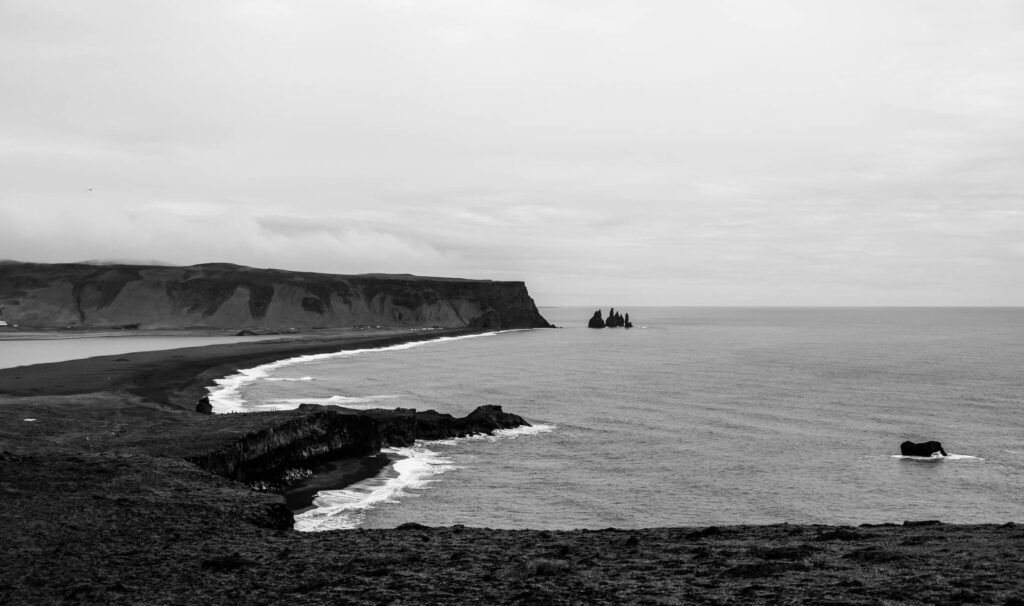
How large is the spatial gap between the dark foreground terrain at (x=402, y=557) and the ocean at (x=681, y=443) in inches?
309

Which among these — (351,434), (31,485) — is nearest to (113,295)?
(351,434)

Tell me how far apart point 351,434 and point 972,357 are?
356ft

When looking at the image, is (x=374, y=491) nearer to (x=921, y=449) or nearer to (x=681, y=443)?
(x=681, y=443)

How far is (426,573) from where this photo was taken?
1603cm

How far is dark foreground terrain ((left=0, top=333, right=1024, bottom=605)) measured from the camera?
14.2 meters

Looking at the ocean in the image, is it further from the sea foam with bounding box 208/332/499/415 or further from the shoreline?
the shoreline

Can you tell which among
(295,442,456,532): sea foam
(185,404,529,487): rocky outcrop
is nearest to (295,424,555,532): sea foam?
Answer: (295,442,456,532): sea foam

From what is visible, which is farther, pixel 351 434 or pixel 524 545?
pixel 351 434

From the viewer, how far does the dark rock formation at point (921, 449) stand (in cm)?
4362

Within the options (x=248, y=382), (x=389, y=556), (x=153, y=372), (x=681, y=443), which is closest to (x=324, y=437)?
(x=681, y=443)

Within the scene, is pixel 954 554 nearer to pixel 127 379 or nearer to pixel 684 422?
pixel 684 422

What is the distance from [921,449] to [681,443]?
515 inches

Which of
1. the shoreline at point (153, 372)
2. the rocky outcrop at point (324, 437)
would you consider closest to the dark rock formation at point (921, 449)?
the rocky outcrop at point (324, 437)

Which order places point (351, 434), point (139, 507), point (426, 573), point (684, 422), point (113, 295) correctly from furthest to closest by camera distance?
point (113, 295), point (684, 422), point (351, 434), point (139, 507), point (426, 573)
